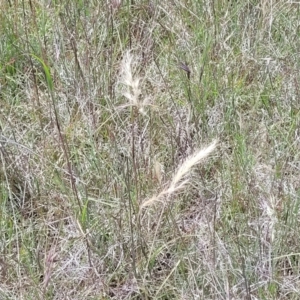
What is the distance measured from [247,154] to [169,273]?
383mm

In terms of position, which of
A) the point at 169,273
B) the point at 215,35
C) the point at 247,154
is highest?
the point at 215,35

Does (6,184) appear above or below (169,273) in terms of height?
above

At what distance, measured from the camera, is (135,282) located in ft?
4.50

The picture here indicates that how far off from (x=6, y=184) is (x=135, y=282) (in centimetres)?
45

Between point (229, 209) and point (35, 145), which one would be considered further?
point (35, 145)

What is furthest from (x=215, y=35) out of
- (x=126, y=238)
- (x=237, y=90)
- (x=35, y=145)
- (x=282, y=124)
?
(x=126, y=238)

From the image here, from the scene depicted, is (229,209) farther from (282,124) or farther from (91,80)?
(91,80)

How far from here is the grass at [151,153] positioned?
4.47 feet

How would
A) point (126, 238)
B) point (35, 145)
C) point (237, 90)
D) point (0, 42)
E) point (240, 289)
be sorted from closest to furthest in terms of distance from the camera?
point (240, 289) → point (126, 238) → point (35, 145) → point (237, 90) → point (0, 42)

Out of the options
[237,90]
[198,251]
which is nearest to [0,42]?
[237,90]

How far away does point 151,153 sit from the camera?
1650 millimetres

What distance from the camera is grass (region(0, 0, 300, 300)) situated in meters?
1.36

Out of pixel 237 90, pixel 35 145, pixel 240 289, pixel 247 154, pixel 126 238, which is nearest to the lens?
pixel 240 289

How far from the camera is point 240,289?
133 centimetres
